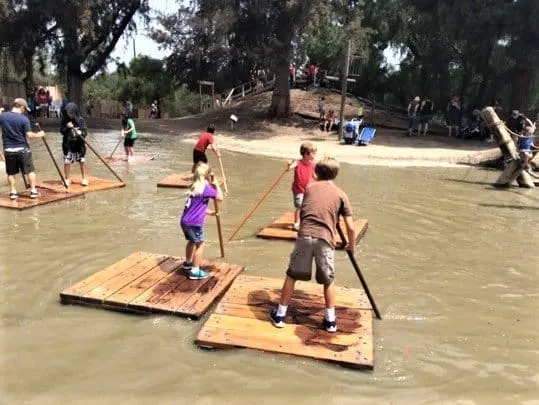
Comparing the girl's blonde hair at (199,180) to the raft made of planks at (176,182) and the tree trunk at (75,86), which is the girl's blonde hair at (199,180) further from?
the tree trunk at (75,86)

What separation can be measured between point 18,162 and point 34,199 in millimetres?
670

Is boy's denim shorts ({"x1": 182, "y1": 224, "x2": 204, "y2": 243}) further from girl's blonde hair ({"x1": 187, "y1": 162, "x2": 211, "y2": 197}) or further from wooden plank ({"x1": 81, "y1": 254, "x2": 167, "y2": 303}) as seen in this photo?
wooden plank ({"x1": 81, "y1": 254, "x2": 167, "y2": 303})

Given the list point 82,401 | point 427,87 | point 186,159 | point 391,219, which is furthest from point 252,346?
point 427,87

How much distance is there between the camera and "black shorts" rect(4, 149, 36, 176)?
8.87m

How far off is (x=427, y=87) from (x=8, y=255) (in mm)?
24333

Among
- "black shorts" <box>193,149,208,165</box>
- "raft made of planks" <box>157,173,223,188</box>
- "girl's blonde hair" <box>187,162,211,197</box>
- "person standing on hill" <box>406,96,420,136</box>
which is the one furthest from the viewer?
"person standing on hill" <box>406,96,420,136</box>

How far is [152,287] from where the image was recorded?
5363 millimetres

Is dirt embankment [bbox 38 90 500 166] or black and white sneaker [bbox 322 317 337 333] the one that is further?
dirt embankment [bbox 38 90 500 166]

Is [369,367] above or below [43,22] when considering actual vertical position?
below

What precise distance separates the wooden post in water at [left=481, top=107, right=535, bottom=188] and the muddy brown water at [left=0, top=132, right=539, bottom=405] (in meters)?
3.46

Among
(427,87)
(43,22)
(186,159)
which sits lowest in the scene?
(186,159)

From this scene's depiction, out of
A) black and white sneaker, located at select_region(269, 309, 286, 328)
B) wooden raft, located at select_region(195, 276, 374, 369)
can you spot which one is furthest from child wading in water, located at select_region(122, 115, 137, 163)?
black and white sneaker, located at select_region(269, 309, 286, 328)

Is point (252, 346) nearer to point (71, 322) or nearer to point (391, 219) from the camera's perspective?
point (71, 322)

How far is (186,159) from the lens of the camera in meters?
16.8
